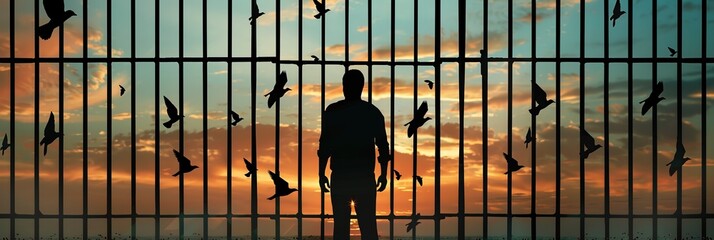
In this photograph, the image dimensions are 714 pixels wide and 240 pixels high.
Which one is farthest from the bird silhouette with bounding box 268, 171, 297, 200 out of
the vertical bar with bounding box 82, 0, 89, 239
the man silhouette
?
the vertical bar with bounding box 82, 0, 89, 239

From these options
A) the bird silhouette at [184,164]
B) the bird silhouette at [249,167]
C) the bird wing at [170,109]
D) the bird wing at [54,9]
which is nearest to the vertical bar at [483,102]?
the bird silhouette at [249,167]

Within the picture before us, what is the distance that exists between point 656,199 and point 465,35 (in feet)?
9.27

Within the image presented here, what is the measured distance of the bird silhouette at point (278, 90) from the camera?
9391 millimetres

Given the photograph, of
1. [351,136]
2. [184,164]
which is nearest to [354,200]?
[351,136]

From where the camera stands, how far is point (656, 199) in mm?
9984

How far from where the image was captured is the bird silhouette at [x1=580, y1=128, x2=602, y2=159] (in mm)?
9703

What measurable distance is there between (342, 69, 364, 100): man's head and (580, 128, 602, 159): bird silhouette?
2588 millimetres

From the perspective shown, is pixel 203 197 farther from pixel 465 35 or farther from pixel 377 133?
pixel 465 35

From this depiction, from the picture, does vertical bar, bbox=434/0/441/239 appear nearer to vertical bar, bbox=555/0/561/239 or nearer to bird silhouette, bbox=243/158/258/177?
vertical bar, bbox=555/0/561/239

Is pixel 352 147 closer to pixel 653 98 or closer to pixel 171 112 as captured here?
pixel 171 112

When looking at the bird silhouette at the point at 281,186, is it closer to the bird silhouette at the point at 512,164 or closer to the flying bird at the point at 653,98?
the bird silhouette at the point at 512,164

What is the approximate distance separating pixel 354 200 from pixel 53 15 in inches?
152

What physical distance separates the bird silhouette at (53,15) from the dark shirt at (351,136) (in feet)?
10.4

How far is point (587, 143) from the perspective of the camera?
382 inches
